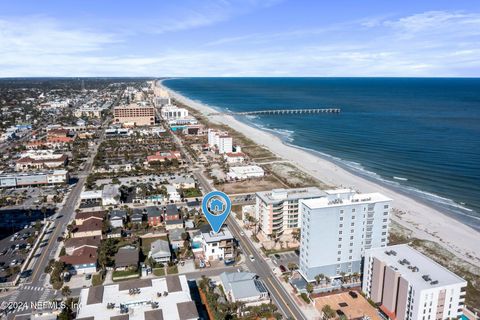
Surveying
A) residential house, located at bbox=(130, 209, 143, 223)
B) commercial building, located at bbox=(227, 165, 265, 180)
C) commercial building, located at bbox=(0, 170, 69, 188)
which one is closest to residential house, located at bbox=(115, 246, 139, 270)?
residential house, located at bbox=(130, 209, 143, 223)

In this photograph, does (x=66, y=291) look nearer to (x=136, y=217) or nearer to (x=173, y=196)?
(x=136, y=217)

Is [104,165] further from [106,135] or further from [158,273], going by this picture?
[158,273]

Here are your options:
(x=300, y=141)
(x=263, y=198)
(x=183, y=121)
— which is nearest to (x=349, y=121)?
(x=300, y=141)

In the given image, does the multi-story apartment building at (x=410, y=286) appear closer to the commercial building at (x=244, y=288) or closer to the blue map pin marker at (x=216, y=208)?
the commercial building at (x=244, y=288)

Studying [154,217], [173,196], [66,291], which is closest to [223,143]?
[173,196]

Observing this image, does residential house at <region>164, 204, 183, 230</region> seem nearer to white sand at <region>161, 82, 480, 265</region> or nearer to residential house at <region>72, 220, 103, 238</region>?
residential house at <region>72, 220, 103, 238</region>
